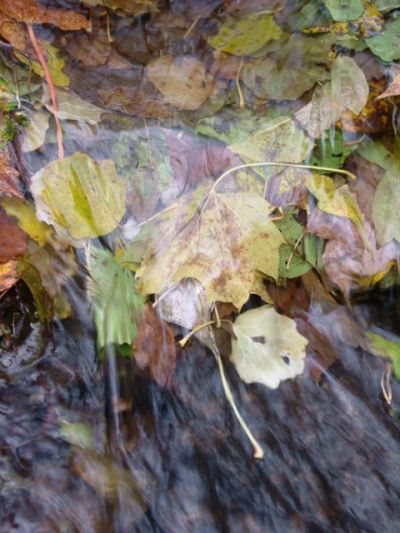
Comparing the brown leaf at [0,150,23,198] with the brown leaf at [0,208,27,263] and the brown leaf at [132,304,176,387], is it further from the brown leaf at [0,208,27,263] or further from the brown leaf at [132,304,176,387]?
the brown leaf at [132,304,176,387]

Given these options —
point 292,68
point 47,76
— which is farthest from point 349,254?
point 47,76

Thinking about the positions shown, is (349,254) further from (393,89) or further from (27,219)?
(27,219)

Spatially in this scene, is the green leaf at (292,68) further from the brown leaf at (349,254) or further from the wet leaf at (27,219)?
the wet leaf at (27,219)

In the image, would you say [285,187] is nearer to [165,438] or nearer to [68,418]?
[165,438]

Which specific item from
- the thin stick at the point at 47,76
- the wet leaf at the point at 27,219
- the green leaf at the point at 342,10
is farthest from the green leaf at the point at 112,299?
the green leaf at the point at 342,10

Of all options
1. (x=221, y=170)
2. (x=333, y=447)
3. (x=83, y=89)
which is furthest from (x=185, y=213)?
(x=333, y=447)

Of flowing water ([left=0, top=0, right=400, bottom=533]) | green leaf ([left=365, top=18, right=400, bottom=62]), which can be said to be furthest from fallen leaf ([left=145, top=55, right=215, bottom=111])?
green leaf ([left=365, top=18, right=400, bottom=62])
